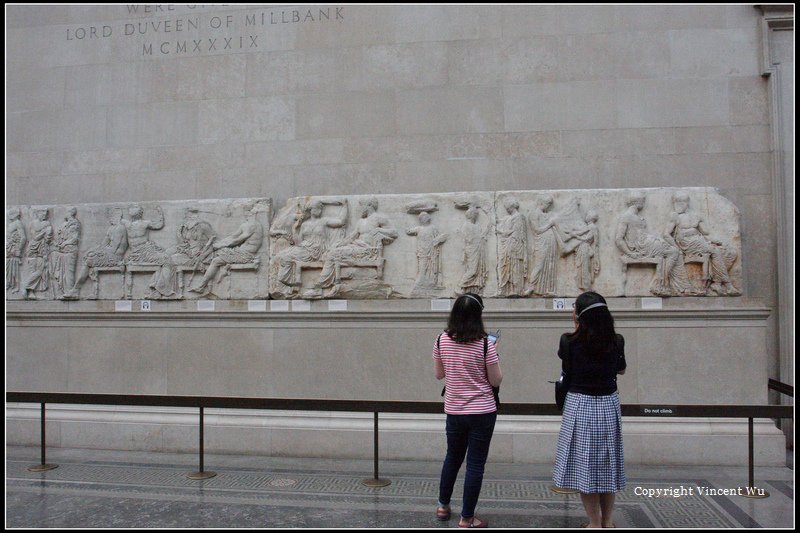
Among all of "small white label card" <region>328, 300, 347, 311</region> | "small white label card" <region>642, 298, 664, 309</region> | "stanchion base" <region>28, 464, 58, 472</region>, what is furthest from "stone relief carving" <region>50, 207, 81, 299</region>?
"small white label card" <region>642, 298, 664, 309</region>

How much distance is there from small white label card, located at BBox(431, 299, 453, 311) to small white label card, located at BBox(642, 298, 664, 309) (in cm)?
221

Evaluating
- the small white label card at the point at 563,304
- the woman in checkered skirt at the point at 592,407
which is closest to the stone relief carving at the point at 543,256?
the small white label card at the point at 563,304

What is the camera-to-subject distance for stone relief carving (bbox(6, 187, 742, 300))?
7.05 meters

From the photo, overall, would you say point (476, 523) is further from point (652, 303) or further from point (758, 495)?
point (652, 303)

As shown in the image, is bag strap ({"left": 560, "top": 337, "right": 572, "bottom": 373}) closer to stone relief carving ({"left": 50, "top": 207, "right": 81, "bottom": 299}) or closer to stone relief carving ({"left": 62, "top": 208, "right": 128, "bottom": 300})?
stone relief carving ({"left": 62, "top": 208, "right": 128, "bottom": 300})

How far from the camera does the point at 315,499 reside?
5.52 m

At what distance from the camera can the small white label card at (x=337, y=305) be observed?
24.4 feet

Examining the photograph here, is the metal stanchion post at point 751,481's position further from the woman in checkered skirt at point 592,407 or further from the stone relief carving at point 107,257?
the stone relief carving at point 107,257

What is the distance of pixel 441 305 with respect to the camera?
23.8 ft

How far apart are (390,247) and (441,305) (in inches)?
37.1

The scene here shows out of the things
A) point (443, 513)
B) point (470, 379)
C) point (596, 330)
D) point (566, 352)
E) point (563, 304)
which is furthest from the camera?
point (563, 304)

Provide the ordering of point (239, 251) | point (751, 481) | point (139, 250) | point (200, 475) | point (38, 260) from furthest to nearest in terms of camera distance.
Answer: point (38, 260) < point (139, 250) < point (239, 251) < point (200, 475) < point (751, 481)

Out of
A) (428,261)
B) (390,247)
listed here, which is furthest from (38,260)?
(428,261)

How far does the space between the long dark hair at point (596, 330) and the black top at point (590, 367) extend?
44 mm
